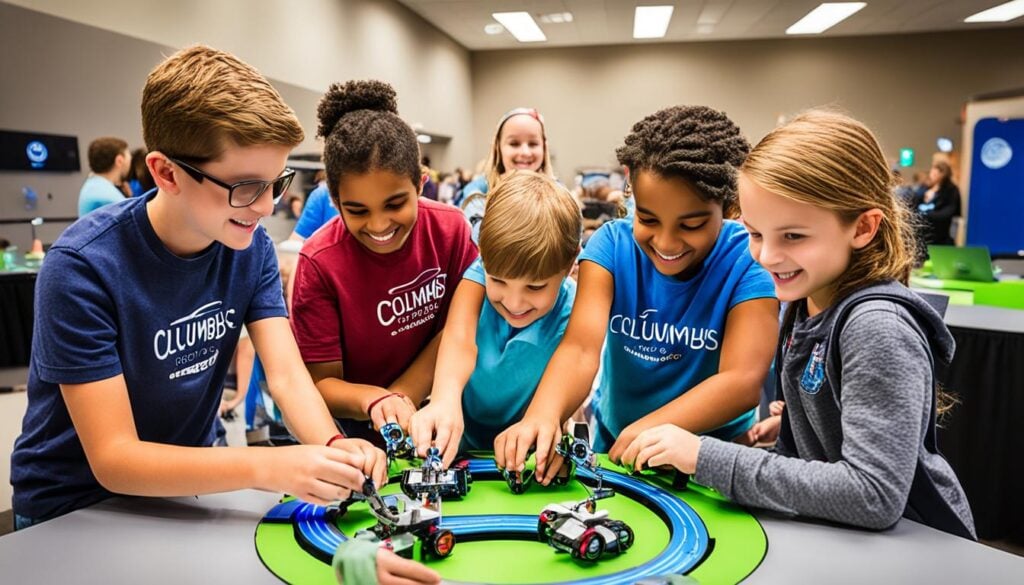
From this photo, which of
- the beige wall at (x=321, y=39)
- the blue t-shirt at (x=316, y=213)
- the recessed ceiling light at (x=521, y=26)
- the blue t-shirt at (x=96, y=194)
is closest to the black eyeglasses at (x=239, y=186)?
the blue t-shirt at (x=316, y=213)

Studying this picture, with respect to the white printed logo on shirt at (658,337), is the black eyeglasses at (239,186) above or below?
above

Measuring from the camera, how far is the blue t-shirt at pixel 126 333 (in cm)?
104

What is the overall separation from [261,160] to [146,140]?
0.20m

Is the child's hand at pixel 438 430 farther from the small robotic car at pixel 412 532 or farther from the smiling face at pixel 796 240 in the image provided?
the smiling face at pixel 796 240

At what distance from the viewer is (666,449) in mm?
1074

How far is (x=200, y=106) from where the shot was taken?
1092 mm

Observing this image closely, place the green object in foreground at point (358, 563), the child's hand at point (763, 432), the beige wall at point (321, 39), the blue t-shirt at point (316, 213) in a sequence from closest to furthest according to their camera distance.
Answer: the green object in foreground at point (358, 563)
the child's hand at point (763, 432)
the blue t-shirt at point (316, 213)
the beige wall at point (321, 39)

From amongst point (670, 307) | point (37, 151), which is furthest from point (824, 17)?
point (670, 307)

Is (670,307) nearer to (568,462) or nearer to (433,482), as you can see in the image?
(568,462)

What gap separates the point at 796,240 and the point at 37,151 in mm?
4872

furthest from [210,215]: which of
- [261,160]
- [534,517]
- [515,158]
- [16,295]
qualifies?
[16,295]

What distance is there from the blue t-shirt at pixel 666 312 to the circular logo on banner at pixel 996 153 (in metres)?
7.39

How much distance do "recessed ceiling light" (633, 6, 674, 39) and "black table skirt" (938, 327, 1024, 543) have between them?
7.70 m

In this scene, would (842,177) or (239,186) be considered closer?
(842,177)
